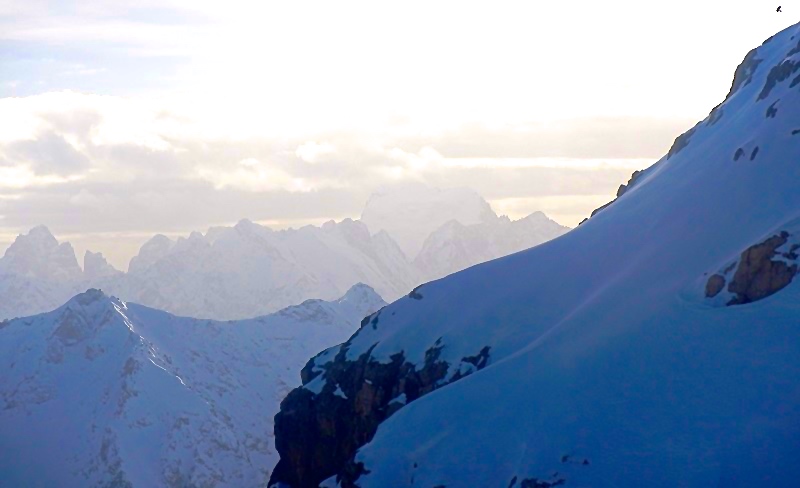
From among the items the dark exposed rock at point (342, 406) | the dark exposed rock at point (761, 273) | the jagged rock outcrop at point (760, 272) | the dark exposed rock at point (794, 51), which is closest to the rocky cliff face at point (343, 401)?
the dark exposed rock at point (342, 406)

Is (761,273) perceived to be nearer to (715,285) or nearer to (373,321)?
(715,285)

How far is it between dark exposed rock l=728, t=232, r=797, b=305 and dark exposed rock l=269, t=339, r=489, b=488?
115ft

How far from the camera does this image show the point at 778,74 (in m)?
178

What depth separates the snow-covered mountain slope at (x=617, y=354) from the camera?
11675 centimetres

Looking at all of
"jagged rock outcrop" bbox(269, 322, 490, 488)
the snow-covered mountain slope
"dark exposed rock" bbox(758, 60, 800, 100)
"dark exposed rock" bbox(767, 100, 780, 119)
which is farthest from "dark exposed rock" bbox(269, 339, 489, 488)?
"dark exposed rock" bbox(758, 60, 800, 100)

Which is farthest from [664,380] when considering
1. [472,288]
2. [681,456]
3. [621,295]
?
[472,288]

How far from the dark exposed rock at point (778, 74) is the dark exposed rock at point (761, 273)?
4517cm

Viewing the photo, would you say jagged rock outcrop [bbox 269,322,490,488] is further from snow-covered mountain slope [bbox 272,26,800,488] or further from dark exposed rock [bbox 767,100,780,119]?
dark exposed rock [bbox 767,100,780,119]

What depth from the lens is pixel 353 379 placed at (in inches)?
7057

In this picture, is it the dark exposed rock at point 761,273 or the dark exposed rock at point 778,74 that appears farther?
the dark exposed rock at point 778,74

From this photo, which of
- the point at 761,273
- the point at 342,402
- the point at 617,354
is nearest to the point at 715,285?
the point at 761,273

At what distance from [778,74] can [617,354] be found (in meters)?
60.8

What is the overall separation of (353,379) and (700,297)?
56.5m

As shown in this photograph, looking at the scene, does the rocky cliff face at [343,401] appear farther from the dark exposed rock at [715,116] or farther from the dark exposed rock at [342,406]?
the dark exposed rock at [715,116]
